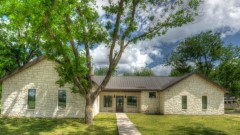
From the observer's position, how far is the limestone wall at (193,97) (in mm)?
24234

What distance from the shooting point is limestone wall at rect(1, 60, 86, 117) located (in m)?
19.0

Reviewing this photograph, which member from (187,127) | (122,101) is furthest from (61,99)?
(187,127)

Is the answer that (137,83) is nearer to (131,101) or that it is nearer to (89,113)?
(131,101)

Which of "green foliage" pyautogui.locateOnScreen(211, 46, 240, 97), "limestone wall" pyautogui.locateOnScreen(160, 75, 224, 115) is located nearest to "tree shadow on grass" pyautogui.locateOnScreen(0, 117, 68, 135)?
"limestone wall" pyautogui.locateOnScreen(160, 75, 224, 115)

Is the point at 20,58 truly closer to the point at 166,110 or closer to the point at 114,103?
the point at 114,103

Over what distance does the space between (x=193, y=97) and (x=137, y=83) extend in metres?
7.33

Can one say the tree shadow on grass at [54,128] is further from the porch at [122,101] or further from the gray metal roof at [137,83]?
the gray metal roof at [137,83]

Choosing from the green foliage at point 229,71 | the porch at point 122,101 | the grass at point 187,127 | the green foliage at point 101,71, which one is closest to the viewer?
the grass at point 187,127

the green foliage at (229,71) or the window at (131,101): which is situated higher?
the green foliage at (229,71)

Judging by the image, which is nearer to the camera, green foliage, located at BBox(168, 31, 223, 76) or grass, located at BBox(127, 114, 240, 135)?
grass, located at BBox(127, 114, 240, 135)

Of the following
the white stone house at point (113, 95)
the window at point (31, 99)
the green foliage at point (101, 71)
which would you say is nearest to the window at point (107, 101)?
the white stone house at point (113, 95)

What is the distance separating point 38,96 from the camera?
1911 centimetres

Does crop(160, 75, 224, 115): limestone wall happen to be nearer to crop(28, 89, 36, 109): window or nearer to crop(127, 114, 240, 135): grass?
crop(127, 114, 240, 135): grass

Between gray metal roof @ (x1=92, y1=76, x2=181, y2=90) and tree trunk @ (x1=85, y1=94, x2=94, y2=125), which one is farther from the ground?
gray metal roof @ (x1=92, y1=76, x2=181, y2=90)
